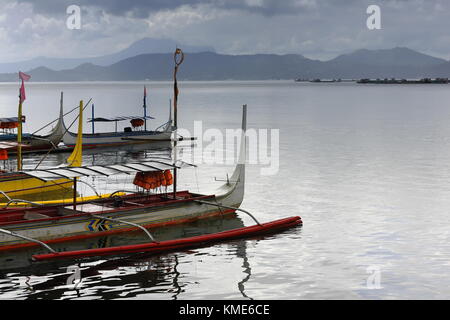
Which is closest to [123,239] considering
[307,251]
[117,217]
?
[117,217]

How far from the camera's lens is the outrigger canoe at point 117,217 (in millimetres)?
32281

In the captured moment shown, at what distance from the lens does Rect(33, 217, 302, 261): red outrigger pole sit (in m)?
31.1

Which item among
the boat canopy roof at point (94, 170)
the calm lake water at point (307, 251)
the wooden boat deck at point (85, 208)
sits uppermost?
the boat canopy roof at point (94, 170)

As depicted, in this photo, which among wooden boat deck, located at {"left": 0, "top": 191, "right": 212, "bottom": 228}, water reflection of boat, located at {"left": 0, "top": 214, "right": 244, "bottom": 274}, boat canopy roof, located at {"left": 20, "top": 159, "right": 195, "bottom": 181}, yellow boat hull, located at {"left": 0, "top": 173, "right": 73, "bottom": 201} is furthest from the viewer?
yellow boat hull, located at {"left": 0, "top": 173, "right": 73, "bottom": 201}

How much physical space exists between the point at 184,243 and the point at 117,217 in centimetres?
399

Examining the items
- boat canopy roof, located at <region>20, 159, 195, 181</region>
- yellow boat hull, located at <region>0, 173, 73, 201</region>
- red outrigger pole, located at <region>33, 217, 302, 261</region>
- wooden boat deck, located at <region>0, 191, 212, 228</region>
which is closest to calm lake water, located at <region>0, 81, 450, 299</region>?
red outrigger pole, located at <region>33, 217, 302, 261</region>

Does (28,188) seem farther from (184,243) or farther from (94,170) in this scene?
(184,243)

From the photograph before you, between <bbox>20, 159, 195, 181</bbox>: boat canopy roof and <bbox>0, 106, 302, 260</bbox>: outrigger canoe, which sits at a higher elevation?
<bbox>20, 159, 195, 181</bbox>: boat canopy roof

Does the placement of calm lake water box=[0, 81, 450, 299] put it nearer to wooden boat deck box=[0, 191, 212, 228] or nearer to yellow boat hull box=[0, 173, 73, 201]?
wooden boat deck box=[0, 191, 212, 228]

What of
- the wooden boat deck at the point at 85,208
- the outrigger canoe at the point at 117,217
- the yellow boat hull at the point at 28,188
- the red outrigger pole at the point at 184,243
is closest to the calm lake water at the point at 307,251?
the red outrigger pole at the point at 184,243

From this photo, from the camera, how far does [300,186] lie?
5259cm

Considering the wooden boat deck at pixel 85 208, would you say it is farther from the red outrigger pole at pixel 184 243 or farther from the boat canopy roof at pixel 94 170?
the red outrigger pole at pixel 184 243

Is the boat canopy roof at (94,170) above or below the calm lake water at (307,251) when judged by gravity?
above

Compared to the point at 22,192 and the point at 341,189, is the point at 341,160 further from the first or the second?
the point at 22,192
